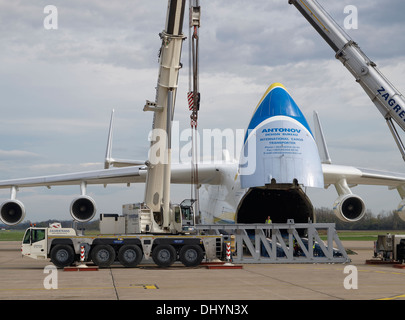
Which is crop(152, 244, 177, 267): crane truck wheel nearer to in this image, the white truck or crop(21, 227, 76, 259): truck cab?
the white truck

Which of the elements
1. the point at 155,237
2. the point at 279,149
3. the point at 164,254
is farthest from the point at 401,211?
the point at 155,237

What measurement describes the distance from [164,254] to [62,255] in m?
3.16

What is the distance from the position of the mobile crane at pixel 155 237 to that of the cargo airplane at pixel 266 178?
12.0ft

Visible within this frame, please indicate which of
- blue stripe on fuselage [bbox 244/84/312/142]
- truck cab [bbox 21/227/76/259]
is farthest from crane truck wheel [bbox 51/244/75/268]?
blue stripe on fuselage [bbox 244/84/312/142]

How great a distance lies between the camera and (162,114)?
18938 millimetres

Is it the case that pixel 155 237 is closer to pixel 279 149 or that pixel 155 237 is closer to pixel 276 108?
pixel 279 149

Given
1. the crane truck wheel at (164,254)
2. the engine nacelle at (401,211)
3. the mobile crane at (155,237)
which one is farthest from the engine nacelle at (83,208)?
the engine nacelle at (401,211)

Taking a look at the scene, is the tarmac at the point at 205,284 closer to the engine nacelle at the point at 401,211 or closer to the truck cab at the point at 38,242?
the truck cab at the point at 38,242

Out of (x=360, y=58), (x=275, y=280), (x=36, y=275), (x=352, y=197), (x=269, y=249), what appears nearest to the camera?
(x=275, y=280)

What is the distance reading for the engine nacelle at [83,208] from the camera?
24375 mm
